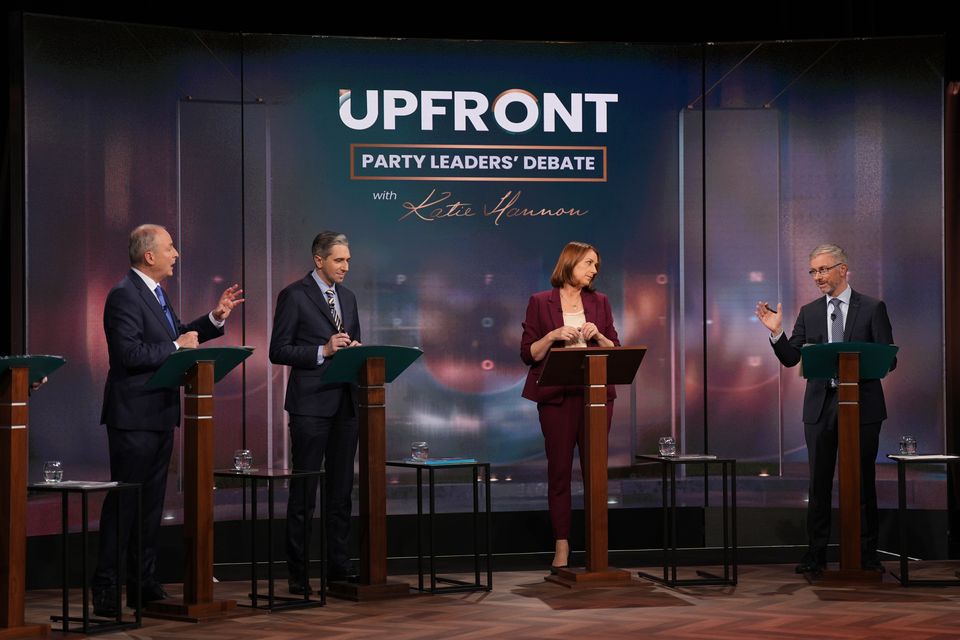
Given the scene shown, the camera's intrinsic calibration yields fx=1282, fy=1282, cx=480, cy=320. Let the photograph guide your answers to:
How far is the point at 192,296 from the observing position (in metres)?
7.12

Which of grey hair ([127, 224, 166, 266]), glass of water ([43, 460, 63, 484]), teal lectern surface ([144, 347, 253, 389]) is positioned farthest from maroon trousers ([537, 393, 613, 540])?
glass of water ([43, 460, 63, 484])

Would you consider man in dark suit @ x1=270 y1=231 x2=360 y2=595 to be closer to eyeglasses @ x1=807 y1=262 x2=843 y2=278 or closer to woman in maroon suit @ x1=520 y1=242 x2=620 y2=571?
woman in maroon suit @ x1=520 y1=242 x2=620 y2=571

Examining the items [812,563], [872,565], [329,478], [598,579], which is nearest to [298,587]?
[329,478]

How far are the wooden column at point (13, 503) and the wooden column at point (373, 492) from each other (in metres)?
1.41

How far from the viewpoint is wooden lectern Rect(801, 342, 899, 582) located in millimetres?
5902

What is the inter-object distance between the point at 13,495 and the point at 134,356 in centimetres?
73

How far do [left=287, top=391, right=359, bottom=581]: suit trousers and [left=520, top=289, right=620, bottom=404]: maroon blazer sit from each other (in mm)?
894

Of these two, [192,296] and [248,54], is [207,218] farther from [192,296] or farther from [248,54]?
[248,54]

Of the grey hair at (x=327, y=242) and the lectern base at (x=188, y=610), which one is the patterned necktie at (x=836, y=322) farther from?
the lectern base at (x=188, y=610)

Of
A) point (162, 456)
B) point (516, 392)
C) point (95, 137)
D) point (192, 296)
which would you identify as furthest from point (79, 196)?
point (516, 392)

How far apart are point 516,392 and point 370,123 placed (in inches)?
71.1

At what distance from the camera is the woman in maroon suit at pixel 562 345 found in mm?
6152

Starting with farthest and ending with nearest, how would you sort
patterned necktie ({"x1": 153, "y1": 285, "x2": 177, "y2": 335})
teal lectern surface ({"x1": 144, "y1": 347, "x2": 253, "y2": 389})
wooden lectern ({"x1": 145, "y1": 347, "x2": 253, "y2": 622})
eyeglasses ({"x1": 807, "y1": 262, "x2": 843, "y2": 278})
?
eyeglasses ({"x1": 807, "y1": 262, "x2": 843, "y2": 278}) → patterned necktie ({"x1": 153, "y1": 285, "x2": 177, "y2": 335}) → wooden lectern ({"x1": 145, "y1": 347, "x2": 253, "y2": 622}) → teal lectern surface ({"x1": 144, "y1": 347, "x2": 253, "y2": 389})

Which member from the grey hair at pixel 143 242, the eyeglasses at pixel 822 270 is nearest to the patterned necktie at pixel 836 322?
the eyeglasses at pixel 822 270
